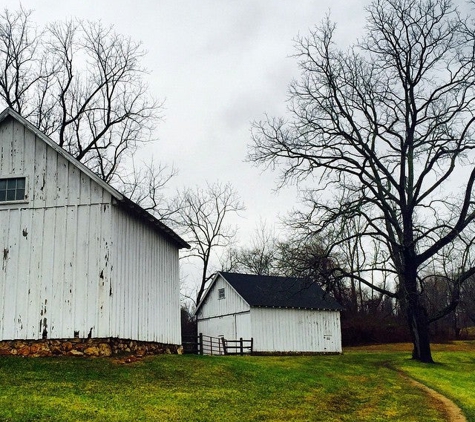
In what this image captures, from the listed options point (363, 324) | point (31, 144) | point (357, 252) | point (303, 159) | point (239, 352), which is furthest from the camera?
point (357, 252)

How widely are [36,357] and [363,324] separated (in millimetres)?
41317

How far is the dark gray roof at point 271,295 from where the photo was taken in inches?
1628

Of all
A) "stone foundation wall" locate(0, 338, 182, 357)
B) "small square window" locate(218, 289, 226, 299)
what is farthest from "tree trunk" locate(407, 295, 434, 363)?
"stone foundation wall" locate(0, 338, 182, 357)

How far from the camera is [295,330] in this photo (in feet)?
137

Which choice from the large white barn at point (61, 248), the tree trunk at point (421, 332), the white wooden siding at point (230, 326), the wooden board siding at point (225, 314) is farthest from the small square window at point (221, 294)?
the large white barn at point (61, 248)

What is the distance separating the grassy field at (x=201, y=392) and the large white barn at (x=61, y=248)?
57.2 inches

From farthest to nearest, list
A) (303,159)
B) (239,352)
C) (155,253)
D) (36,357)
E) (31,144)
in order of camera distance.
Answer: (239,352), (303,159), (155,253), (31,144), (36,357)

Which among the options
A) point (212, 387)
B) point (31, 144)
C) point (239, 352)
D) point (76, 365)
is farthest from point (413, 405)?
point (239, 352)

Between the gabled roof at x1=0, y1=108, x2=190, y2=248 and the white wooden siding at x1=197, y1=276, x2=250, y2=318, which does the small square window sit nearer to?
the white wooden siding at x1=197, y1=276, x2=250, y2=318

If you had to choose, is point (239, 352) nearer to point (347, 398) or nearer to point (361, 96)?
point (361, 96)

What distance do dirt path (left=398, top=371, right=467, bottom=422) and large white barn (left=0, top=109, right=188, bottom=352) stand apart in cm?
1017

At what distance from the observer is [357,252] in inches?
2606

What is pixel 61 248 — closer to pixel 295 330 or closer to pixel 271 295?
pixel 271 295

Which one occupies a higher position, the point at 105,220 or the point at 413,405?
the point at 105,220
